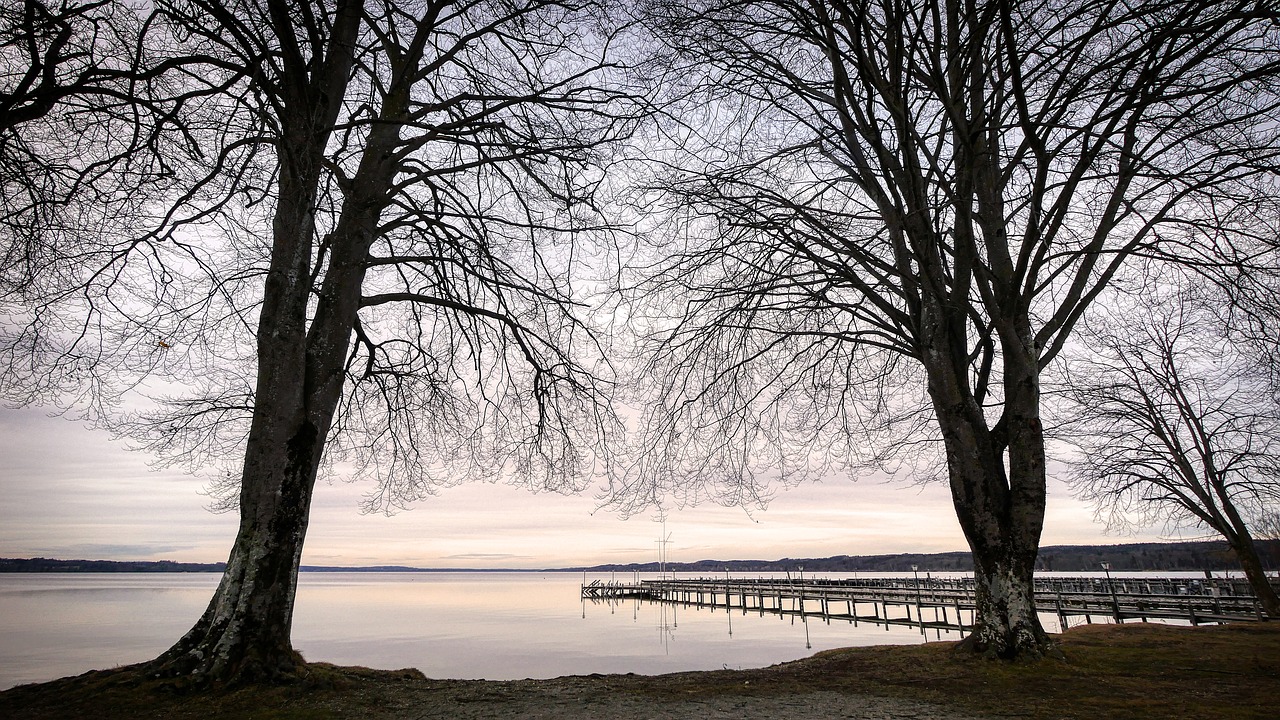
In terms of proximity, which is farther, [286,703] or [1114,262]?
[1114,262]

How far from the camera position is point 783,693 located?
6254 mm

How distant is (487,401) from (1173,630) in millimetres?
11751

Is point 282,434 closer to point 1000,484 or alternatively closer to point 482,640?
point 1000,484

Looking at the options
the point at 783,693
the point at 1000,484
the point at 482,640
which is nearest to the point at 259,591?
the point at 783,693

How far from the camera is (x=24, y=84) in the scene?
4500mm

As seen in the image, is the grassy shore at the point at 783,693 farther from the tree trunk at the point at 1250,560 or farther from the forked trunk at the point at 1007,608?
the tree trunk at the point at 1250,560

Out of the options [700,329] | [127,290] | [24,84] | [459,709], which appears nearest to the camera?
[24,84]

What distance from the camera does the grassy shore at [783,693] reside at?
5.30m

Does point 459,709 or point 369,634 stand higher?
point 459,709

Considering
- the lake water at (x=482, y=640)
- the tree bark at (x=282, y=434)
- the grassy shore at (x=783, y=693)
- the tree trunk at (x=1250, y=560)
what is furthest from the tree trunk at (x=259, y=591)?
the tree trunk at (x=1250, y=560)

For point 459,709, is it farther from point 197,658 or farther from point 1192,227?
point 1192,227

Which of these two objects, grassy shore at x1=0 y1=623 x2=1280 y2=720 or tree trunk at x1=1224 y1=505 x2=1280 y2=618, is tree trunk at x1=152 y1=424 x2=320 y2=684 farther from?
tree trunk at x1=1224 y1=505 x2=1280 y2=618

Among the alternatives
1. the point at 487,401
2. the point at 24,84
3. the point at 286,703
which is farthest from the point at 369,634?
the point at 24,84

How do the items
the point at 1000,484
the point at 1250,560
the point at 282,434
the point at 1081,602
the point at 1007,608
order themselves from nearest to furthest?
the point at 282,434, the point at 1007,608, the point at 1000,484, the point at 1250,560, the point at 1081,602
